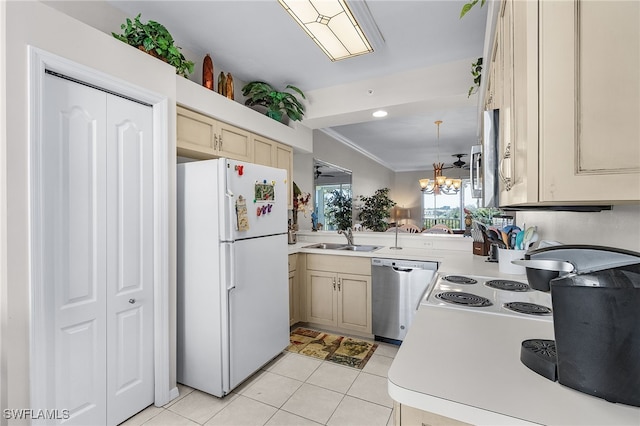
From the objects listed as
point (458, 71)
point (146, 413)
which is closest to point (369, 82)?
point (458, 71)

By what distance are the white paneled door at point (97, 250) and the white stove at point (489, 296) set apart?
1.71m

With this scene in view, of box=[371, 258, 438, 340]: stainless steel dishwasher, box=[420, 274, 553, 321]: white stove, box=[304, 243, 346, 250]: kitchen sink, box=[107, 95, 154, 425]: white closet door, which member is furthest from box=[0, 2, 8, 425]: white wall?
box=[304, 243, 346, 250]: kitchen sink

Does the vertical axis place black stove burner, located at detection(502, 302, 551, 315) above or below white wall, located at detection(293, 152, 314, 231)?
below

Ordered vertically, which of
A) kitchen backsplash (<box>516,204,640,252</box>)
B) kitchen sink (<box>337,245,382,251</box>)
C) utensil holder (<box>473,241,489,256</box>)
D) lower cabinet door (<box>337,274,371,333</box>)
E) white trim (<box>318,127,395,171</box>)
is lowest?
lower cabinet door (<box>337,274,371,333</box>)

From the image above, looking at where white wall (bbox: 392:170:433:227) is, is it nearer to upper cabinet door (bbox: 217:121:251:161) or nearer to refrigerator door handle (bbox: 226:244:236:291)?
upper cabinet door (bbox: 217:121:251:161)

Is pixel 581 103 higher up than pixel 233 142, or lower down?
lower down

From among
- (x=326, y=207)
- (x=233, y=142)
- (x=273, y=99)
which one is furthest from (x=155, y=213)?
(x=326, y=207)

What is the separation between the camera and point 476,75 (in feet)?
8.20

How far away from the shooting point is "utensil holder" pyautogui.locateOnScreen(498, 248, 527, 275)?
183 centimetres

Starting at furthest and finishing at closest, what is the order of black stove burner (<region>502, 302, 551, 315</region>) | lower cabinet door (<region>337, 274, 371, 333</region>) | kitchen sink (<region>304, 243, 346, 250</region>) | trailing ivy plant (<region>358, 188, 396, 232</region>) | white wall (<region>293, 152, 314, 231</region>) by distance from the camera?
trailing ivy plant (<region>358, 188, 396, 232</region>) → white wall (<region>293, 152, 314, 231</region>) → kitchen sink (<region>304, 243, 346, 250</region>) → lower cabinet door (<region>337, 274, 371, 333</region>) → black stove burner (<region>502, 302, 551, 315</region>)

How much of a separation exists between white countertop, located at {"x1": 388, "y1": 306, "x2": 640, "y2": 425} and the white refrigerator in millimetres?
1433

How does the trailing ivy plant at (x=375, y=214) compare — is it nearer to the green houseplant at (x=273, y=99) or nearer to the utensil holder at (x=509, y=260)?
the green houseplant at (x=273, y=99)

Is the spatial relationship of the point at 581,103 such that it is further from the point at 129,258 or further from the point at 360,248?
the point at 360,248

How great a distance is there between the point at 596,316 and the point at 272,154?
2.90 m
